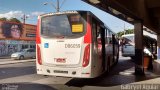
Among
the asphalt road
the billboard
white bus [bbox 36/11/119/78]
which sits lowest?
the asphalt road

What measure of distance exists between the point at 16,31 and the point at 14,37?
1202 mm

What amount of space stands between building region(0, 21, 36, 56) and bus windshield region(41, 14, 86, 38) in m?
37.0

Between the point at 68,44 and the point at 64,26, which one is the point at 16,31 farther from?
the point at 68,44

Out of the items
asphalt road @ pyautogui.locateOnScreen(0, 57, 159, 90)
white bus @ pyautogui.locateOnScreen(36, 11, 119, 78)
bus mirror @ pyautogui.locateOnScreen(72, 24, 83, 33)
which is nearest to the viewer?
white bus @ pyautogui.locateOnScreen(36, 11, 119, 78)

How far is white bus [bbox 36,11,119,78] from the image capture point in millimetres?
10719

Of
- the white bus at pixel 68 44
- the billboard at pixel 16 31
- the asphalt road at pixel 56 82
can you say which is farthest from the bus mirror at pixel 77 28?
the billboard at pixel 16 31

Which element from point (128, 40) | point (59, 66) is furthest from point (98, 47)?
point (128, 40)

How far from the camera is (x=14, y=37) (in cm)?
4947

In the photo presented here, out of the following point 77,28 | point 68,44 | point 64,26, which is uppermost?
point 64,26

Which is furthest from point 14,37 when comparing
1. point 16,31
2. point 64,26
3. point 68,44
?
point 68,44

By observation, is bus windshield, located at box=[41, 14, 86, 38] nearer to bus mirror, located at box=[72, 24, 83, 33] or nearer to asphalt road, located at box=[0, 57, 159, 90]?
bus mirror, located at box=[72, 24, 83, 33]

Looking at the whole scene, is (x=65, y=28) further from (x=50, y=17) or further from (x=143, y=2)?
(x=143, y=2)

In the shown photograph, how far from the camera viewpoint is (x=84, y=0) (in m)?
12.5

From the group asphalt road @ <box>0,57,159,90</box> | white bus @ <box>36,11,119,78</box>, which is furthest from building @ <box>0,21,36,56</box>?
white bus @ <box>36,11,119,78</box>
